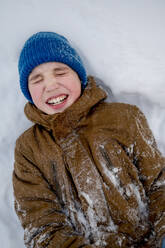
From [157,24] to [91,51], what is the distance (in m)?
0.53

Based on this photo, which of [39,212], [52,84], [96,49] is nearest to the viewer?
[39,212]

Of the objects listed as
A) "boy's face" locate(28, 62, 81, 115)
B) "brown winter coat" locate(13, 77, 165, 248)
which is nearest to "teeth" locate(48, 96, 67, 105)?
"boy's face" locate(28, 62, 81, 115)

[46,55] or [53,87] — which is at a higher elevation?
[46,55]

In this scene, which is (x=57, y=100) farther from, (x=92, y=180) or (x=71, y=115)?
(x=92, y=180)

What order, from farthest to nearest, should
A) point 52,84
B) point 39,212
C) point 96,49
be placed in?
point 96,49
point 52,84
point 39,212

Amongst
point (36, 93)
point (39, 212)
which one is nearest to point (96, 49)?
point (36, 93)

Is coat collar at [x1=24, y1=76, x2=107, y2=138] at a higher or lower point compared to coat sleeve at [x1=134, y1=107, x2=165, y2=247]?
higher

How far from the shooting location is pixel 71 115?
1.37 metres

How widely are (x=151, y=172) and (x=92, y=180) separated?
35cm

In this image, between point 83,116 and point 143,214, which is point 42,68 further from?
point 143,214

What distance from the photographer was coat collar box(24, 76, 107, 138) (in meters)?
1.34

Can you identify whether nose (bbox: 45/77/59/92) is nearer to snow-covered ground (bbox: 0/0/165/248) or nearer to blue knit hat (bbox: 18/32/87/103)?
blue knit hat (bbox: 18/32/87/103)

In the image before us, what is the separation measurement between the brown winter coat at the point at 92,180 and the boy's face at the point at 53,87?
0.07 meters

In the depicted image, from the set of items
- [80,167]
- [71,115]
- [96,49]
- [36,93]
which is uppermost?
[96,49]
